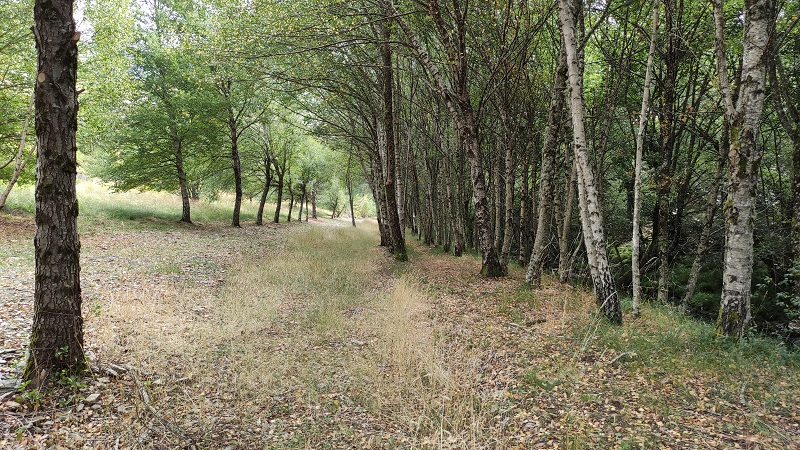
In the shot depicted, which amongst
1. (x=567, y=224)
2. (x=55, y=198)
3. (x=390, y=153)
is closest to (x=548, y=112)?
(x=567, y=224)

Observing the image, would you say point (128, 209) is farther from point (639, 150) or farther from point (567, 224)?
point (639, 150)

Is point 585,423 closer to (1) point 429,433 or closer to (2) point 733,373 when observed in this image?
(1) point 429,433

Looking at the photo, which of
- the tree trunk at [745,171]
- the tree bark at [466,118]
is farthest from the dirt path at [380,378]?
the tree bark at [466,118]

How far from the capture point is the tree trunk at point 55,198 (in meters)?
4.05

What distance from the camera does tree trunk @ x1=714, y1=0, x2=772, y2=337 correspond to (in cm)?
565

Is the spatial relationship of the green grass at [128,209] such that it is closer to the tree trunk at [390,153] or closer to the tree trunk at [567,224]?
the tree trunk at [390,153]

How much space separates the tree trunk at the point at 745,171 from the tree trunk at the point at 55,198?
367 inches

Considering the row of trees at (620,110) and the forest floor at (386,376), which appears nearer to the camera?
the forest floor at (386,376)

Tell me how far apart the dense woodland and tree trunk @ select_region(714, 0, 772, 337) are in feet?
0.08

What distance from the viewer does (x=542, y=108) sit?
54.4 ft

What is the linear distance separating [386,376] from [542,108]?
14975 millimetres

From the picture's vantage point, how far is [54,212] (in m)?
4.19

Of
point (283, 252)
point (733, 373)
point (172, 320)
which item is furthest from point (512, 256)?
point (172, 320)

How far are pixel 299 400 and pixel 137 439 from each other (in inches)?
69.6
